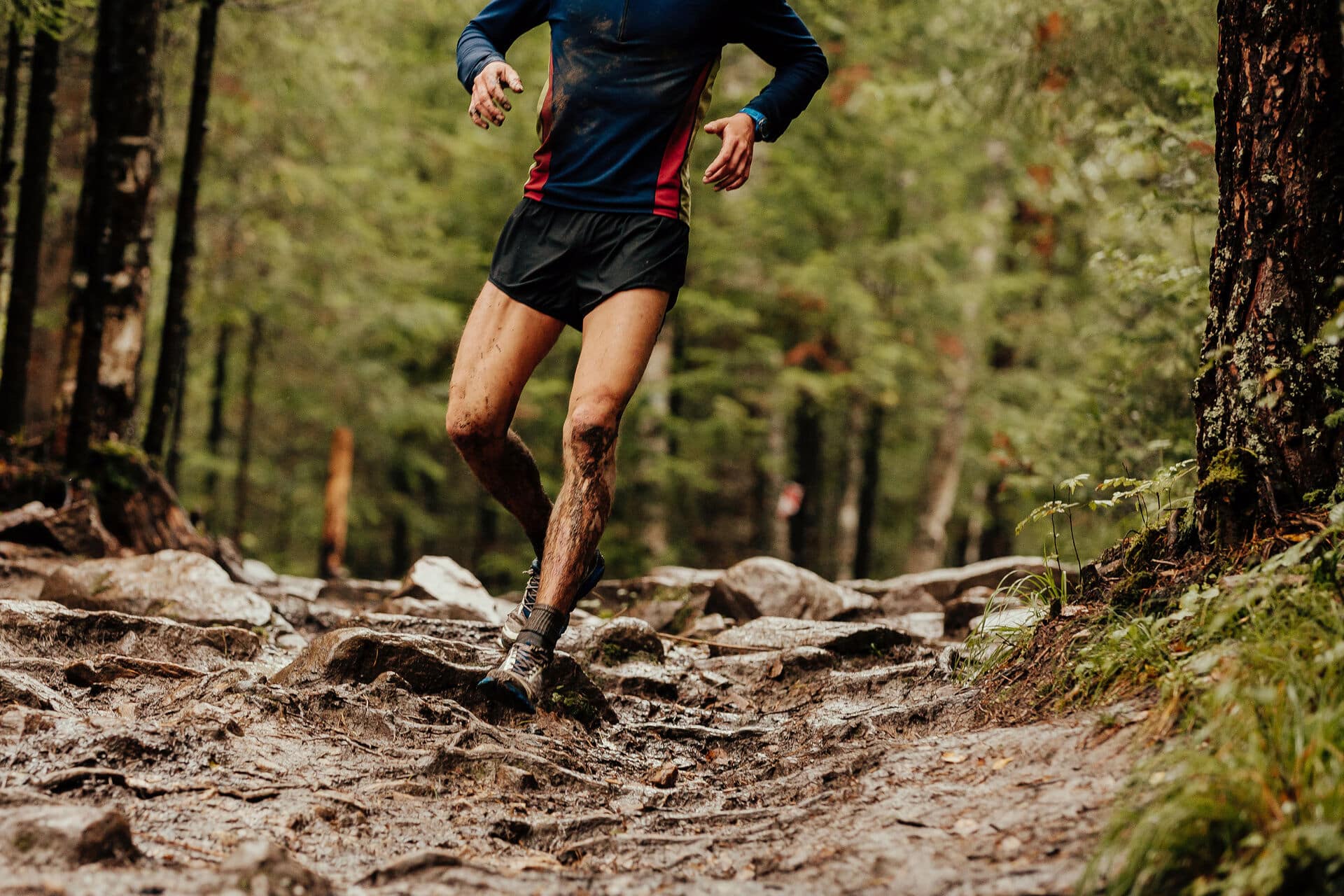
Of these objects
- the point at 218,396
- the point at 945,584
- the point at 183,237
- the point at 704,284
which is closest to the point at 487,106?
the point at 945,584

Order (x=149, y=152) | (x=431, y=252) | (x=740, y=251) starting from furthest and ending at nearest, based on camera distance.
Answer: (x=431, y=252), (x=740, y=251), (x=149, y=152)

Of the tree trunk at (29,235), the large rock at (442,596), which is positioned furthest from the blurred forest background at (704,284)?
the large rock at (442,596)

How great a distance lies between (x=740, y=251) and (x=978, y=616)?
12.7 m

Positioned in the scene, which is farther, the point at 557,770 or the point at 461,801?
the point at 557,770

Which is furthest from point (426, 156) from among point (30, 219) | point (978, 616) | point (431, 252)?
point (978, 616)

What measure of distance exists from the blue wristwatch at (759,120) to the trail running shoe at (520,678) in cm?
208

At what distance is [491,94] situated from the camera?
4.12 metres

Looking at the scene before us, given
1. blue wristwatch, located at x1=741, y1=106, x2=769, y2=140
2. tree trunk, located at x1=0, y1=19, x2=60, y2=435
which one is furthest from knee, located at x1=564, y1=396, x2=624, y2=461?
tree trunk, located at x1=0, y1=19, x2=60, y2=435

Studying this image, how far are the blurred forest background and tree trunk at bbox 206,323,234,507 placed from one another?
3.1 inches

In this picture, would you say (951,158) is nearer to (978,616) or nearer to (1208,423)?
(978,616)

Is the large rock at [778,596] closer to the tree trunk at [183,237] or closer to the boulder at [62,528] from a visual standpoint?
the boulder at [62,528]

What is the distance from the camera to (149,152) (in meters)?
8.56

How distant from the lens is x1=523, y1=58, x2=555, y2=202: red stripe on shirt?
434 cm

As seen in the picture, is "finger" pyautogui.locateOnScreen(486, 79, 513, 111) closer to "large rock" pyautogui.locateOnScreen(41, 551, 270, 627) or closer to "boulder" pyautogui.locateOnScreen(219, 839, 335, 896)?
"boulder" pyautogui.locateOnScreen(219, 839, 335, 896)
